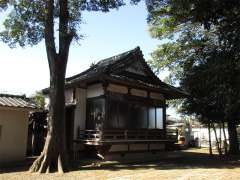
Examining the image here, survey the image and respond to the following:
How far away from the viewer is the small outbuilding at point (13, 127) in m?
17.2

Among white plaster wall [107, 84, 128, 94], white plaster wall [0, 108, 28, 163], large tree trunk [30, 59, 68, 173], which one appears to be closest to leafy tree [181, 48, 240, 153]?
white plaster wall [107, 84, 128, 94]

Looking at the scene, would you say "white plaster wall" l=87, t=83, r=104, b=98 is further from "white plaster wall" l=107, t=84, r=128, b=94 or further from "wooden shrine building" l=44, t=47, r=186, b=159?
"white plaster wall" l=107, t=84, r=128, b=94

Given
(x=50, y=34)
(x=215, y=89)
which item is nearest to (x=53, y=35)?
(x=50, y=34)

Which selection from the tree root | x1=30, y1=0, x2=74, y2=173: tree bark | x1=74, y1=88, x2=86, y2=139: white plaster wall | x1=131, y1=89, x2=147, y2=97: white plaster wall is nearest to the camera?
the tree root

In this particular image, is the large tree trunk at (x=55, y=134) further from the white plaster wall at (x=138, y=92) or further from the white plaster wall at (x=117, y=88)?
the white plaster wall at (x=138, y=92)

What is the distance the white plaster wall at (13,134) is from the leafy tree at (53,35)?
3.21 m

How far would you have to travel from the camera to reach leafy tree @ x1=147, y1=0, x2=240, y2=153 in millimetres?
15906

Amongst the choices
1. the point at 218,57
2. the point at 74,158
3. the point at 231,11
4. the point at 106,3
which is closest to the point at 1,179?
the point at 74,158

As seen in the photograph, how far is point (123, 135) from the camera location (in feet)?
61.9

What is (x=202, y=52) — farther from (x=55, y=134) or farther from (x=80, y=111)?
(x=55, y=134)

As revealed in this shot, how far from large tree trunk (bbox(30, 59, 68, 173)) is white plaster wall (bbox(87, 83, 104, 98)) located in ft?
11.4

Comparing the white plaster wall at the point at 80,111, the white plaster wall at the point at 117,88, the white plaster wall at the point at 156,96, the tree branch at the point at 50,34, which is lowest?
the white plaster wall at the point at 80,111

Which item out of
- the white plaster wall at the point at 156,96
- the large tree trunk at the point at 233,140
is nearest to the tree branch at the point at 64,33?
the white plaster wall at the point at 156,96

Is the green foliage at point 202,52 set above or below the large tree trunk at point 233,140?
above
